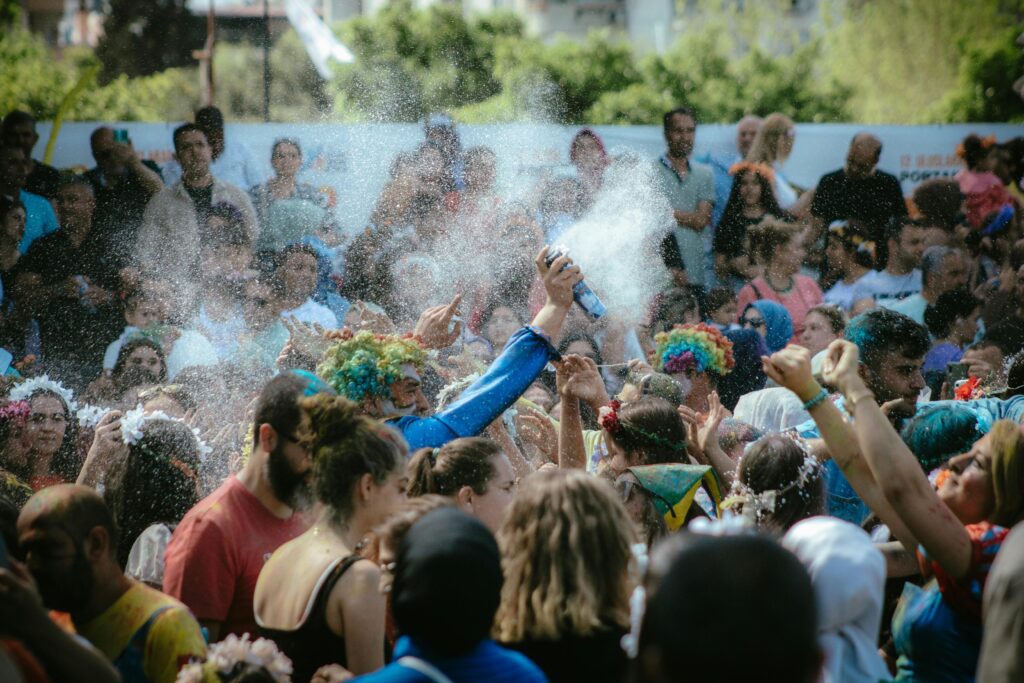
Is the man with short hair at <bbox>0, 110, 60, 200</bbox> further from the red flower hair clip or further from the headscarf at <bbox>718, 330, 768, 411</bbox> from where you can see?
the red flower hair clip

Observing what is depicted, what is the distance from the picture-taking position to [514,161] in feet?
32.4

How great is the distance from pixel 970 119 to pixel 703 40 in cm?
995

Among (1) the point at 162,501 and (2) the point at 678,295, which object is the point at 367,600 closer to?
(1) the point at 162,501

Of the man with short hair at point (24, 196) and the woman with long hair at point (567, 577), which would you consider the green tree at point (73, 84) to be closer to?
the man with short hair at point (24, 196)

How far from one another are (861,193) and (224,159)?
17.9ft

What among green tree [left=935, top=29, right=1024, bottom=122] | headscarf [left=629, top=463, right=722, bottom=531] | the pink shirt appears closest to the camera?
headscarf [left=629, top=463, right=722, bottom=531]

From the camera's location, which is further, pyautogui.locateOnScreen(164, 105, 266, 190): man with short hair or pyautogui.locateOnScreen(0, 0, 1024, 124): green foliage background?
pyautogui.locateOnScreen(0, 0, 1024, 124): green foliage background

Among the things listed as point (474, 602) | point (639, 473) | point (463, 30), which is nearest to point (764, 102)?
point (463, 30)

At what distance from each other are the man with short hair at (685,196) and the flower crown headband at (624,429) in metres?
4.90

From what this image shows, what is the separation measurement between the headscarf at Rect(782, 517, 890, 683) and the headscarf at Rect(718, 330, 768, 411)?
4896 mm

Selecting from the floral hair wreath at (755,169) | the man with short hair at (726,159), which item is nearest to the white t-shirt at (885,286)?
the floral hair wreath at (755,169)

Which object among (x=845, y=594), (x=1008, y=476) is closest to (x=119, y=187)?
(x=1008, y=476)

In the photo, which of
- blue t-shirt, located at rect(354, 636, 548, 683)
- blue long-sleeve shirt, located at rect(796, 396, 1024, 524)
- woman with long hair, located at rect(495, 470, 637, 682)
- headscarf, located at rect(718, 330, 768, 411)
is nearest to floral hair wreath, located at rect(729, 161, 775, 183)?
headscarf, located at rect(718, 330, 768, 411)

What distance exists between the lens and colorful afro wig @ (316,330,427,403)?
201 inches
